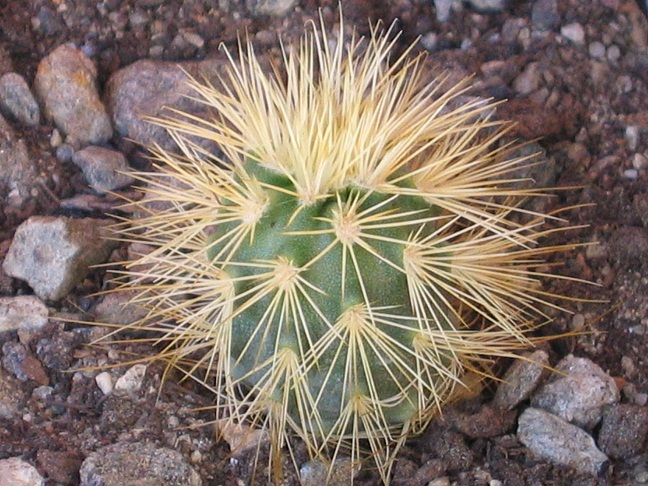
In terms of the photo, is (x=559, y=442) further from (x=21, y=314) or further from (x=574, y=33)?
(x=574, y=33)

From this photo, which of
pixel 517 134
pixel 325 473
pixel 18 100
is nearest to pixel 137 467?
pixel 325 473

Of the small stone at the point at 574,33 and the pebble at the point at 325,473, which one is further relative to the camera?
the small stone at the point at 574,33

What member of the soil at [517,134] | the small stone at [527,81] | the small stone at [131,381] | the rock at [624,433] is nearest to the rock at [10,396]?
the soil at [517,134]

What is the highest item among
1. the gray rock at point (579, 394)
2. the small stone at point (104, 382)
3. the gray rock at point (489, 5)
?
the gray rock at point (489, 5)

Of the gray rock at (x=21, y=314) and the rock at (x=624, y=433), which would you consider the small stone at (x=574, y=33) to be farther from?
the gray rock at (x=21, y=314)

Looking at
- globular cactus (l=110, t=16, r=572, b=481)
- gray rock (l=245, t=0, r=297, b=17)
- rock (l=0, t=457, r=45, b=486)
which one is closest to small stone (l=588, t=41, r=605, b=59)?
gray rock (l=245, t=0, r=297, b=17)

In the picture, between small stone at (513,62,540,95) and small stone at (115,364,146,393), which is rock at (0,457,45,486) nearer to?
small stone at (115,364,146,393)
